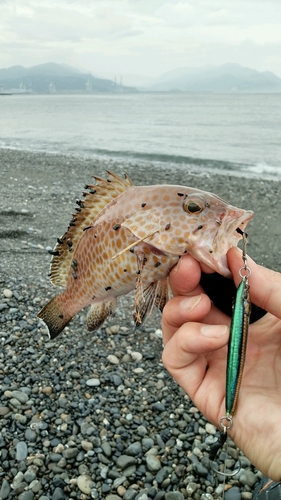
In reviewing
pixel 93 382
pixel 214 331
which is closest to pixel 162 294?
pixel 214 331

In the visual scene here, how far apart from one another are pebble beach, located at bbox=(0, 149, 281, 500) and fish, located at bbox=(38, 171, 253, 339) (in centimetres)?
200

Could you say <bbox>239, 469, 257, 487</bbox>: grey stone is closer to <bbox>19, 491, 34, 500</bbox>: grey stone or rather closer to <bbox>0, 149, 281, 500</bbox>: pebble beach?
<bbox>0, 149, 281, 500</bbox>: pebble beach

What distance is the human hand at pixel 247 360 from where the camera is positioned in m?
2.71

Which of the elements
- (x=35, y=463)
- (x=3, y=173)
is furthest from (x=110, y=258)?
(x=3, y=173)

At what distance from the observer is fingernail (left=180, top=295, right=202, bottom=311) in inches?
112

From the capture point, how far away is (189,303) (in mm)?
2869

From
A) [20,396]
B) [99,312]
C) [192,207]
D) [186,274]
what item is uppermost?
[192,207]

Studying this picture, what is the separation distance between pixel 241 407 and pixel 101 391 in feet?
10.5

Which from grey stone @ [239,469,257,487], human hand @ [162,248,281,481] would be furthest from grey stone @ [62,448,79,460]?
human hand @ [162,248,281,481]

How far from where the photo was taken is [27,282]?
835 centimetres

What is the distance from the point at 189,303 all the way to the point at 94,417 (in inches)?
122

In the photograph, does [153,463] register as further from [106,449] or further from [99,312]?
[99,312]

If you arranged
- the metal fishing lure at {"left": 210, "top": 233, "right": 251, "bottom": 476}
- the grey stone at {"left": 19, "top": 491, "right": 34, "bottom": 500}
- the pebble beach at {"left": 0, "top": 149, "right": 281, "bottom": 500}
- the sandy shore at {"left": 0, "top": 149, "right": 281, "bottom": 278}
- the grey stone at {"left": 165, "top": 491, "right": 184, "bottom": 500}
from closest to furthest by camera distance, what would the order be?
the metal fishing lure at {"left": 210, "top": 233, "right": 251, "bottom": 476}
the grey stone at {"left": 19, "top": 491, "right": 34, "bottom": 500}
the grey stone at {"left": 165, "top": 491, "right": 184, "bottom": 500}
the pebble beach at {"left": 0, "top": 149, "right": 281, "bottom": 500}
the sandy shore at {"left": 0, "top": 149, "right": 281, "bottom": 278}

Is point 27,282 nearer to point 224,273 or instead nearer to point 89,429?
point 89,429
